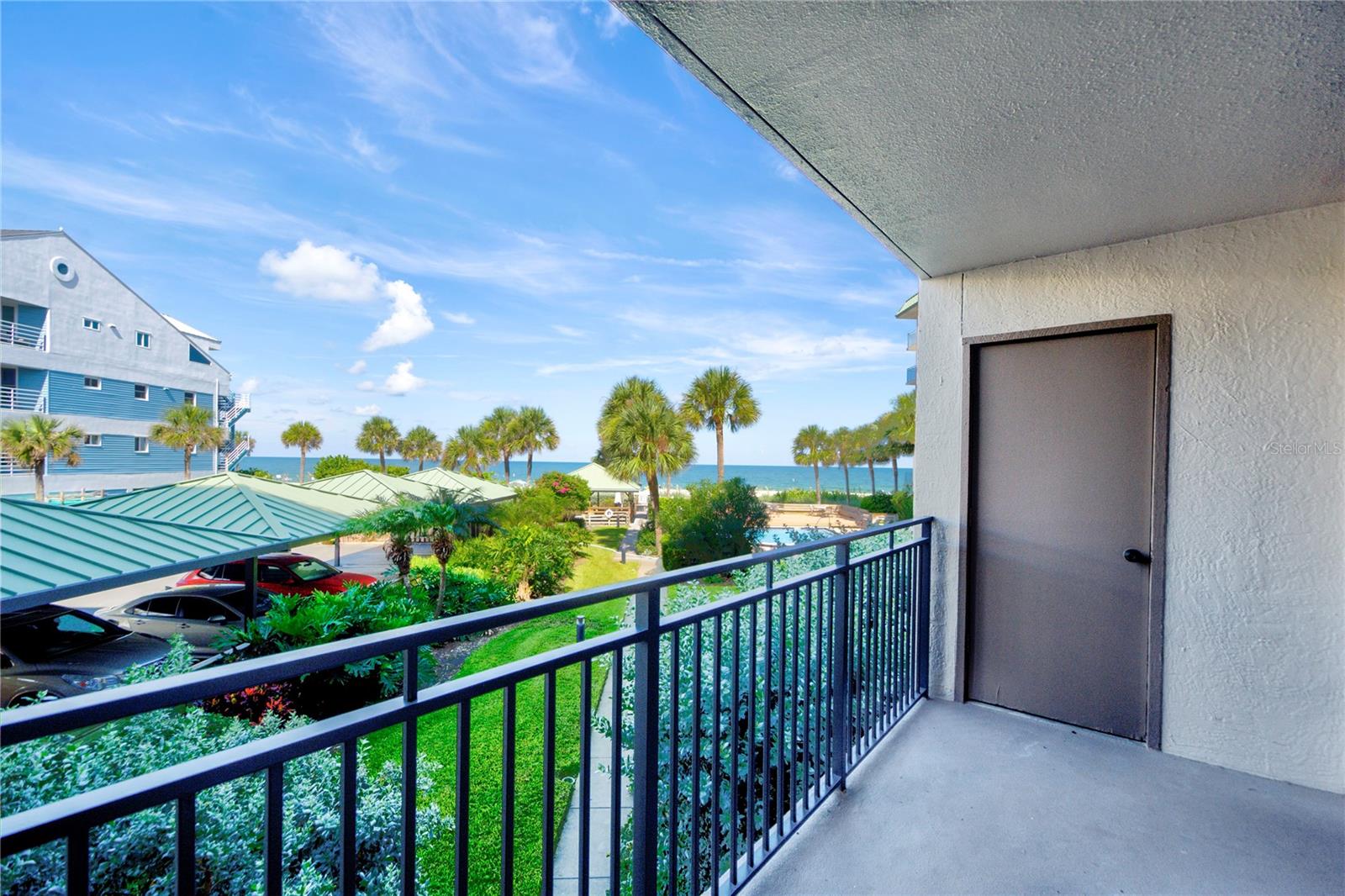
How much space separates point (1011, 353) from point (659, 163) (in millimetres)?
45857

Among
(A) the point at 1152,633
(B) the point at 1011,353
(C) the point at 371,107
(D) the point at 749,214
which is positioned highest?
(C) the point at 371,107

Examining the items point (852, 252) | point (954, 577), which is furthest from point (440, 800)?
point (852, 252)

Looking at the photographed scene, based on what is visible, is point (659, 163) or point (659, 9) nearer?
point (659, 9)

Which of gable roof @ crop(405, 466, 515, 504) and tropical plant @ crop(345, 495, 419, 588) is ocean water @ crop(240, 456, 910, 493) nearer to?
gable roof @ crop(405, 466, 515, 504)

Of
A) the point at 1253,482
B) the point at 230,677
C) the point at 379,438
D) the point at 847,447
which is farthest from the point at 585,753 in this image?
the point at 847,447

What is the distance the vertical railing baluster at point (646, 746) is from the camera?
1.22 meters

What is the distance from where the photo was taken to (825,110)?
1.54m

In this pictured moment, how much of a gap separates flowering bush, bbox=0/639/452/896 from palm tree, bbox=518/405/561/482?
2830 cm

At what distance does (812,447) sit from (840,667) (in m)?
36.0

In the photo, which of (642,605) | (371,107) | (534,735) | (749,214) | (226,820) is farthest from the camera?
(749,214)

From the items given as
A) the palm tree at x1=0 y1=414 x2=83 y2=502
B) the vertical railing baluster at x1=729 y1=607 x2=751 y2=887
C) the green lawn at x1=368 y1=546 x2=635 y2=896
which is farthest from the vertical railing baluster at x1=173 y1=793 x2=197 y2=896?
the palm tree at x1=0 y1=414 x2=83 y2=502

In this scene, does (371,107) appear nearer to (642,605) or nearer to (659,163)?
(659,163)

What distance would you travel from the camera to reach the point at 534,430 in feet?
100

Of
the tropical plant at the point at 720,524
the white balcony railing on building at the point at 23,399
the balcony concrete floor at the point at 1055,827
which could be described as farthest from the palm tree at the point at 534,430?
the balcony concrete floor at the point at 1055,827
